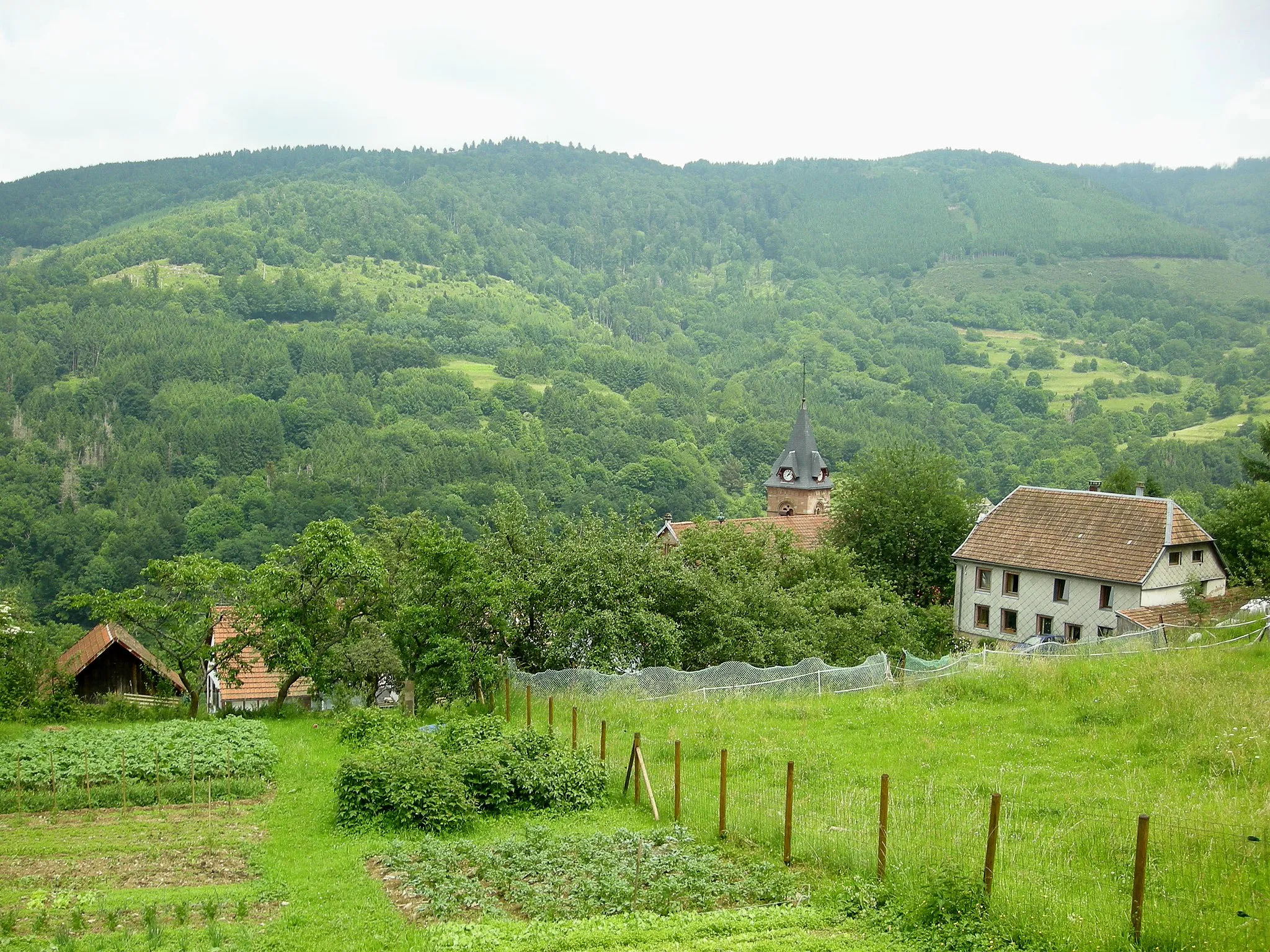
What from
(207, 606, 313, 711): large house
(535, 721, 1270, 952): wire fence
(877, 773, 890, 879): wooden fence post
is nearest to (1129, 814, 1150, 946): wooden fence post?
(535, 721, 1270, 952): wire fence

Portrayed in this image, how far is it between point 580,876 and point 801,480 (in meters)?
57.6

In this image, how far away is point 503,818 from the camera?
49.2 ft

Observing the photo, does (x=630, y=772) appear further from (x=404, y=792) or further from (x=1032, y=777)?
(x=1032, y=777)

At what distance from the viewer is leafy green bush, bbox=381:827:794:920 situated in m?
11.2

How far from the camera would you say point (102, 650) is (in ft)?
112

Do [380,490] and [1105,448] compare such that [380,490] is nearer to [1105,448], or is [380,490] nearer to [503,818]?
[1105,448]

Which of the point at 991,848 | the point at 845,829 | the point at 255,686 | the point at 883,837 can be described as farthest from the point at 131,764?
the point at 255,686

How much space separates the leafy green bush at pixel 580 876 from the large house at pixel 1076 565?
27091 mm

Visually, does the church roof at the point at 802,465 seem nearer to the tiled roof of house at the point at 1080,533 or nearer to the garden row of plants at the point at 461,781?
the tiled roof of house at the point at 1080,533

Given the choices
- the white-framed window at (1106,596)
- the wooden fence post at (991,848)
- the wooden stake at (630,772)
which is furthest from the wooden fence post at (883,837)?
the white-framed window at (1106,596)

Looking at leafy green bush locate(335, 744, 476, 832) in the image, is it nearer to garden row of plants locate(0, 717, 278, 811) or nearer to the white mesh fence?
garden row of plants locate(0, 717, 278, 811)

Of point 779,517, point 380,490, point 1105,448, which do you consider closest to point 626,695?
point 779,517

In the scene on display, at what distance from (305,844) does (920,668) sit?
1413cm

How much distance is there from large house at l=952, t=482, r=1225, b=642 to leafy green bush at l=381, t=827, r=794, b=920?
27.1m
